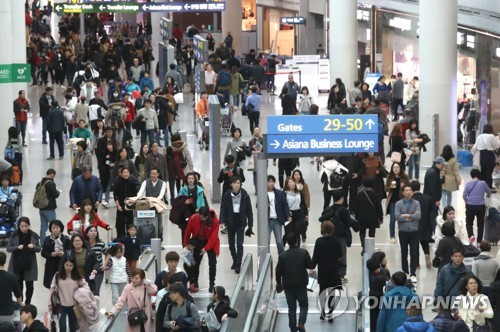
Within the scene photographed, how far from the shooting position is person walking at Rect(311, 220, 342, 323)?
52.0 feet

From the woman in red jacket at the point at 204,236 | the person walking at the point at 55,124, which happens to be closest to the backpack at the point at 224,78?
the person walking at the point at 55,124

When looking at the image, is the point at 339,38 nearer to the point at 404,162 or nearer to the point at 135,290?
the point at 404,162

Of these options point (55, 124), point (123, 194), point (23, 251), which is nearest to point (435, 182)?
point (123, 194)

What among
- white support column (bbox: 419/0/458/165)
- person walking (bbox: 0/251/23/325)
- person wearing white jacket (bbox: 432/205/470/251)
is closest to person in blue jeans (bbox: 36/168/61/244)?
person walking (bbox: 0/251/23/325)

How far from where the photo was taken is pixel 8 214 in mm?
20562

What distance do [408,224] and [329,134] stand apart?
88.3 inches

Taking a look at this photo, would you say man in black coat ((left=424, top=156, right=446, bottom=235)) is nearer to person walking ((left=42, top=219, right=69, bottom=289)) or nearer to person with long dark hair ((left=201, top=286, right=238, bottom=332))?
person walking ((left=42, top=219, right=69, bottom=289))

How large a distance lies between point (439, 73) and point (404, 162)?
4.42 meters

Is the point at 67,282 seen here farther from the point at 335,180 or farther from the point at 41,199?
the point at 335,180

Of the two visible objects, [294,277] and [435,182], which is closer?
[294,277]

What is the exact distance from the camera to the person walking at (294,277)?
49.8 ft

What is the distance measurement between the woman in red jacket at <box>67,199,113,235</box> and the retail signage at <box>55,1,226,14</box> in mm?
28810

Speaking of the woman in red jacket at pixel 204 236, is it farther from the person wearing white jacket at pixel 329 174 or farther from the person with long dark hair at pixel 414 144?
the person with long dark hair at pixel 414 144

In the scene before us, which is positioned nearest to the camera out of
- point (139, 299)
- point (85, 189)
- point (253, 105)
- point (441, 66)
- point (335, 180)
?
point (139, 299)
